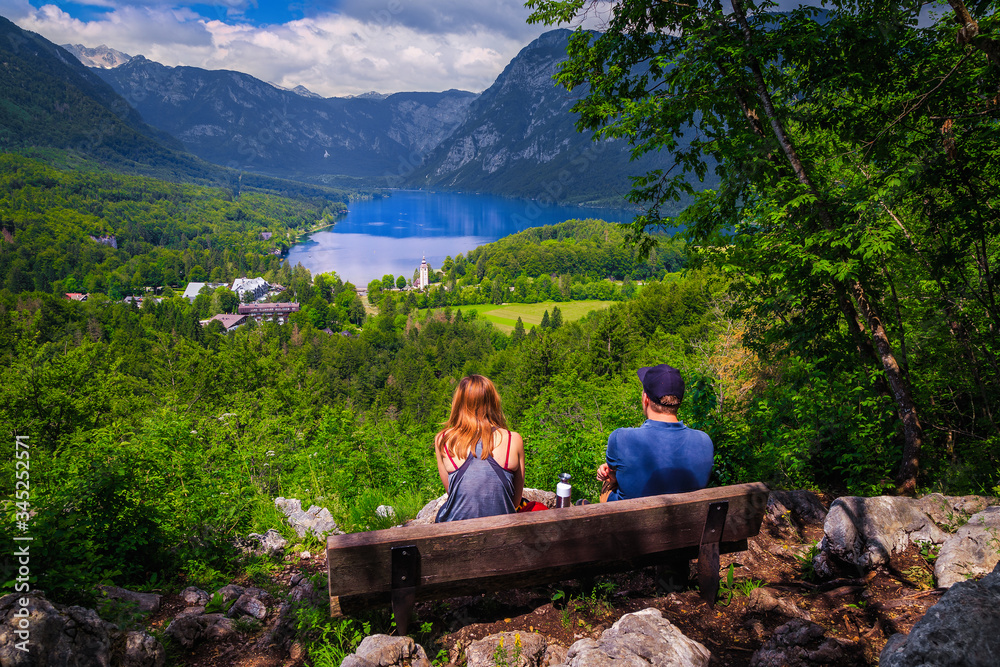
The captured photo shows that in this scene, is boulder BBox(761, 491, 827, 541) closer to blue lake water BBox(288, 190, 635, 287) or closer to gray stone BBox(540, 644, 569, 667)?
gray stone BBox(540, 644, 569, 667)

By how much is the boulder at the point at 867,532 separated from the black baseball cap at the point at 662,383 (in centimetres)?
116

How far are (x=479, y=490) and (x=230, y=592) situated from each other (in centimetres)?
200

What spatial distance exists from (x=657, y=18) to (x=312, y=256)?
157 metres

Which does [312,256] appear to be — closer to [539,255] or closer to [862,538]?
[539,255]

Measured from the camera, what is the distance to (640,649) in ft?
6.61

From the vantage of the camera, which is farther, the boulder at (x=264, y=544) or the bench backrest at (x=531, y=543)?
the boulder at (x=264, y=544)

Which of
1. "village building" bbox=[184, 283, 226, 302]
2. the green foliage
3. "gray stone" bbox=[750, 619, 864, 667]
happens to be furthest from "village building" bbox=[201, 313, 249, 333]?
"gray stone" bbox=[750, 619, 864, 667]

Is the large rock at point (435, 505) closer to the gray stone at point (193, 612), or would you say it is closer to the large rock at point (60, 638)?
the gray stone at point (193, 612)

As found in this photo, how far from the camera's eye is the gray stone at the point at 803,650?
2.00m

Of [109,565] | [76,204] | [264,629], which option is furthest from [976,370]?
[76,204]

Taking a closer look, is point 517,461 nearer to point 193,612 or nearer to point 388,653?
point 388,653

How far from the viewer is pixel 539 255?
129 metres

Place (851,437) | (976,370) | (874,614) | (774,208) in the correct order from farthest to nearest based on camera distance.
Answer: (774,208) → (851,437) → (976,370) → (874,614)

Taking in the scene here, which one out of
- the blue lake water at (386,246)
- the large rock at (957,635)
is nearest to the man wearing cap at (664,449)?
the large rock at (957,635)
